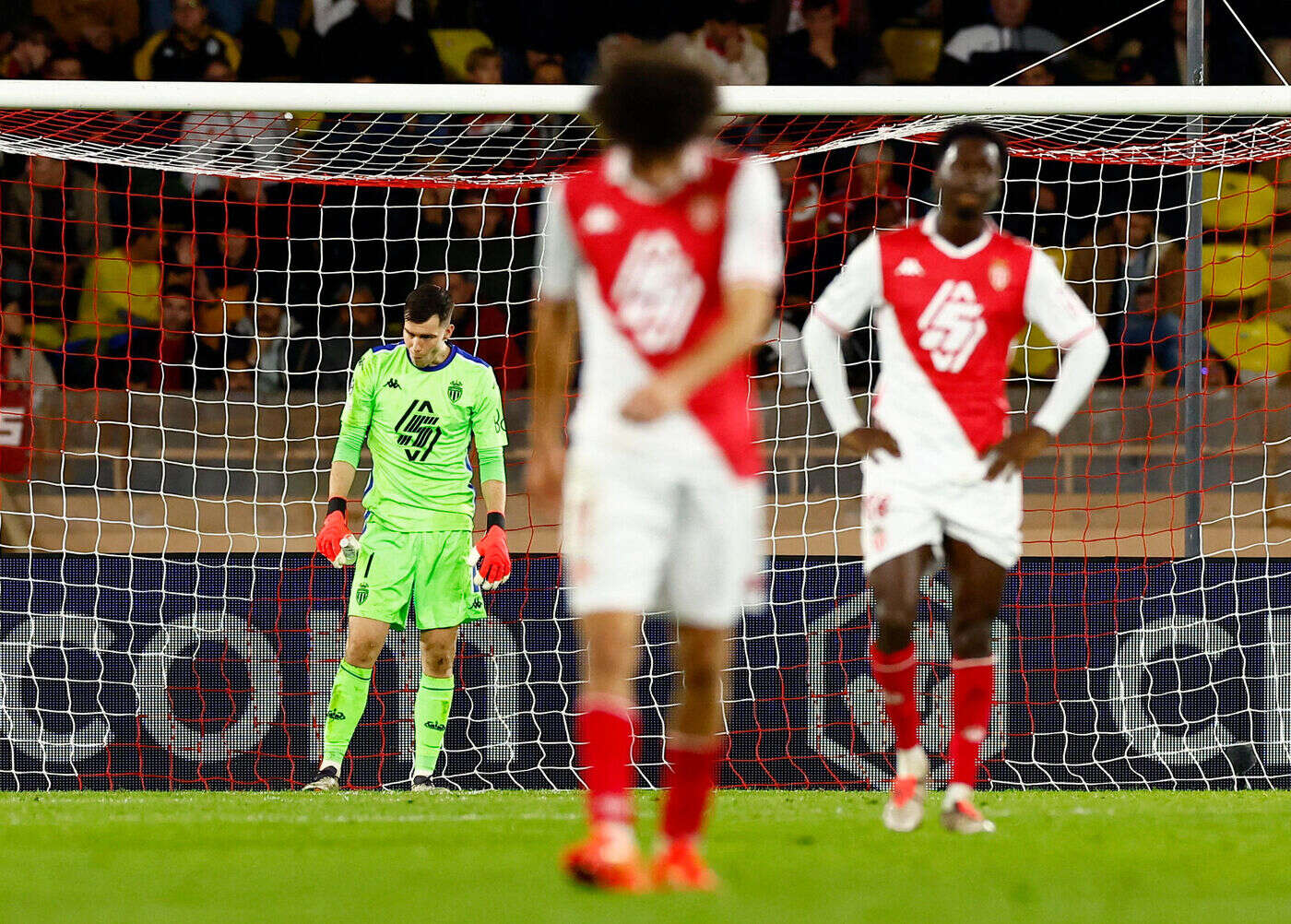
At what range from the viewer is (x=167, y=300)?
10039mm

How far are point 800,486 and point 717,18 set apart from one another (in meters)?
4.35

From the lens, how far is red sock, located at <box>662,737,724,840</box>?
3.16 metres

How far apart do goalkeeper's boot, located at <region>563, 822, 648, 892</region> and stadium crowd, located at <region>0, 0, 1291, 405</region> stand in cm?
608

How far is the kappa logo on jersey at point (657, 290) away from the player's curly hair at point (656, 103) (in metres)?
0.16

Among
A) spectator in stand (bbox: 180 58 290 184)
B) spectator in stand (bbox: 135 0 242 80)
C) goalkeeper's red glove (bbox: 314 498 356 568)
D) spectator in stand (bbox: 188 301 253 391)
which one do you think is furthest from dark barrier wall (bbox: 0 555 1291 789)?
spectator in stand (bbox: 135 0 242 80)

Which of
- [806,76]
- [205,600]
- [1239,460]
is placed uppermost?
[806,76]

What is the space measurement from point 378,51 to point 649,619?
5372 millimetres

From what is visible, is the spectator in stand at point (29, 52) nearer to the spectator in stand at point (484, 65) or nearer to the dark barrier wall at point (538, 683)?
the spectator in stand at point (484, 65)

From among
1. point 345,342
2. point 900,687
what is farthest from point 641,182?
point 345,342

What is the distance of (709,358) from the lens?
304 centimetres

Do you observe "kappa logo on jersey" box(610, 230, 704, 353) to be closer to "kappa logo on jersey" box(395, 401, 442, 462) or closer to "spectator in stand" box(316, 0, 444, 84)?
"kappa logo on jersey" box(395, 401, 442, 462)

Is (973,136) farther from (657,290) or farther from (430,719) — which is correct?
(430,719)

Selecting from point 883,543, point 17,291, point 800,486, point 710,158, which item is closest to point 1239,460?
point 800,486

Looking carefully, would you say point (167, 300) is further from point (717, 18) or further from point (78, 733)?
point (717, 18)
